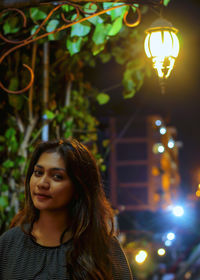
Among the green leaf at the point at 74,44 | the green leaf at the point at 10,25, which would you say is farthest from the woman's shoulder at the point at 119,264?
the green leaf at the point at 10,25

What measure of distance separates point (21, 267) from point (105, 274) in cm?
44

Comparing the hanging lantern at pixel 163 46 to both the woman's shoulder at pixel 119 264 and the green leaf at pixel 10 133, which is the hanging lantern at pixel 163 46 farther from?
the woman's shoulder at pixel 119 264

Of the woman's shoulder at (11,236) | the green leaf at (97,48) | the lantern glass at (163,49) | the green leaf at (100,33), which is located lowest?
the woman's shoulder at (11,236)

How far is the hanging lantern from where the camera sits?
388 centimetres

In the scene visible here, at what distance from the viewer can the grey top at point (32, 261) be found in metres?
2.46

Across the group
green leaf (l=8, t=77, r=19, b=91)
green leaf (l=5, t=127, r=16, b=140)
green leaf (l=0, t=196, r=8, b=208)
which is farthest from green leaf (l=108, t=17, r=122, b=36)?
green leaf (l=0, t=196, r=8, b=208)

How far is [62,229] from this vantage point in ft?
8.52

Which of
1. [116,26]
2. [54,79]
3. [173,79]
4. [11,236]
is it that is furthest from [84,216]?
[173,79]

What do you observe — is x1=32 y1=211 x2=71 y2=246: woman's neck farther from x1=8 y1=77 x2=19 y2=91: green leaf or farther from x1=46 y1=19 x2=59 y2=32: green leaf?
x1=8 y1=77 x2=19 y2=91: green leaf

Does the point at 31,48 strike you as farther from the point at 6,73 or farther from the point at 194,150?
the point at 194,150

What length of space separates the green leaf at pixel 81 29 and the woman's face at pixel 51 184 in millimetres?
1857

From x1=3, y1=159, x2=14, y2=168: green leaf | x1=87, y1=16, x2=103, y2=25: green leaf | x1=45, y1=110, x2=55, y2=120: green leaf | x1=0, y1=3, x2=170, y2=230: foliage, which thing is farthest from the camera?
x1=45, y1=110, x2=55, y2=120: green leaf

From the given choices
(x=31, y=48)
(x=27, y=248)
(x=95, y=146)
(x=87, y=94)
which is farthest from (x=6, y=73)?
Result: (x=27, y=248)

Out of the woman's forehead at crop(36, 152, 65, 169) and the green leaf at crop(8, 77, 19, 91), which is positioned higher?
the green leaf at crop(8, 77, 19, 91)
